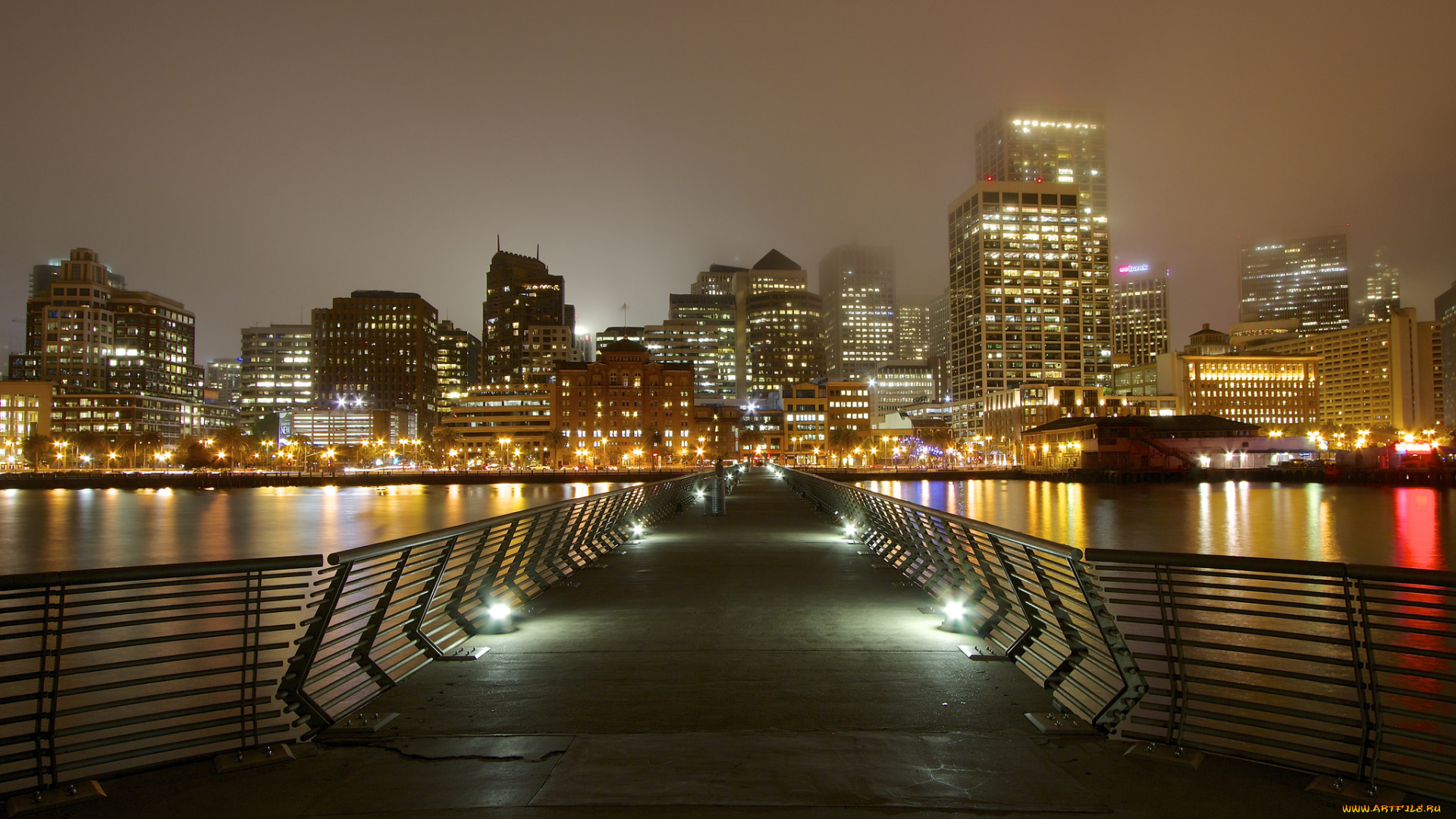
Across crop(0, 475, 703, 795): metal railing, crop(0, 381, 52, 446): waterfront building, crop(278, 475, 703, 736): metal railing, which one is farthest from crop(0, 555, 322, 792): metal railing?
crop(0, 381, 52, 446): waterfront building

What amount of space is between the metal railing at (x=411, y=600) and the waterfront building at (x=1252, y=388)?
686 feet

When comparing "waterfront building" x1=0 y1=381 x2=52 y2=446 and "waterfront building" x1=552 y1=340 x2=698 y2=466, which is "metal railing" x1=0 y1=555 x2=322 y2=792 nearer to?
"waterfront building" x1=552 y1=340 x2=698 y2=466

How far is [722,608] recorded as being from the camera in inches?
453

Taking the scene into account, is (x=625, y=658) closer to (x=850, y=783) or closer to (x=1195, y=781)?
(x=850, y=783)

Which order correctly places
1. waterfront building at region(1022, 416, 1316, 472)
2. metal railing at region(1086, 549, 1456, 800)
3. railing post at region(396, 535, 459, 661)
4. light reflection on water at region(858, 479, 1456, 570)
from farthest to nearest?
1. waterfront building at region(1022, 416, 1316, 472)
2. light reflection on water at region(858, 479, 1456, 570)
3. railing post at region(396, 535, 459, 661)
4. metal railing at region(1086, 549, 1456, 800)

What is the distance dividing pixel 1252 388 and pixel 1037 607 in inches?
8799

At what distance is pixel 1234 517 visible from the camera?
64000mm

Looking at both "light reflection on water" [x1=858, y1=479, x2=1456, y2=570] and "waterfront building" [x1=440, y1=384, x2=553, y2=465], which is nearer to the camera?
"light reflection on water" [x1=858, y1=479, x2=1456, y2=570]

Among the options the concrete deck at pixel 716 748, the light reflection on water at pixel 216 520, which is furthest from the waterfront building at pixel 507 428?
the concrete deck at pixel 716 748

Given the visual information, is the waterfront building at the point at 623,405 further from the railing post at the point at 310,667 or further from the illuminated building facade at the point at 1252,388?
the railing post at the point at 310,667

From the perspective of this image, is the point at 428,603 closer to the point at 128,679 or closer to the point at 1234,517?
the point at 128,679

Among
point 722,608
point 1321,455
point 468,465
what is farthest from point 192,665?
point 468,465

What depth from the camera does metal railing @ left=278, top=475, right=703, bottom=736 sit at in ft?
20.3

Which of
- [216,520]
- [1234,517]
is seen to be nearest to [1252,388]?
[1234,517]
